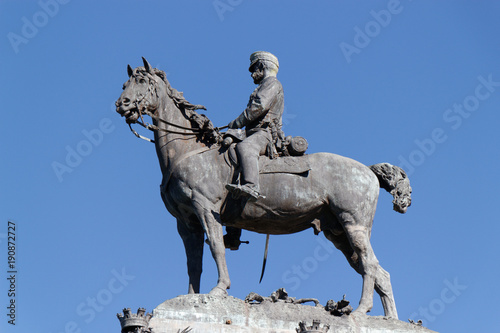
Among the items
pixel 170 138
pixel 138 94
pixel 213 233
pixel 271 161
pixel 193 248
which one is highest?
pixel 138 94

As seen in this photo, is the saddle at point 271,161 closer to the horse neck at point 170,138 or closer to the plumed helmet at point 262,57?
the horse neck at point 170,138

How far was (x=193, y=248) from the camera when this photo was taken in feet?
78.4

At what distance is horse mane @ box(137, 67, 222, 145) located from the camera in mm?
23984

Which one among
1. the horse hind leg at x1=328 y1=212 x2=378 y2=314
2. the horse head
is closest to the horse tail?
the horse hind leg at x1=328 y1=212 x2=378 y2=314

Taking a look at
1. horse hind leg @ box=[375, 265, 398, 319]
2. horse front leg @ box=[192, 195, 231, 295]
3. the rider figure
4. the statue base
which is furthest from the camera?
horse hind leg @ box=[375, 265, 398, 319]

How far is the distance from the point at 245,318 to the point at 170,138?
4012mm

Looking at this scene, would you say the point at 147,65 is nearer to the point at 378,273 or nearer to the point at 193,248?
the point at 193,248

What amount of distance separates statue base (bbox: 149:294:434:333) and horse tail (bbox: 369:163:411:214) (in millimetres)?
2800

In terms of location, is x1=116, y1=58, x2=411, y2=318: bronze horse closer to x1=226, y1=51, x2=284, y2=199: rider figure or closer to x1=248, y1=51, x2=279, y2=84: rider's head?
x1=226, y1=51, x2=284, y2=199: rider figure

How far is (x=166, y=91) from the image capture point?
24203mm

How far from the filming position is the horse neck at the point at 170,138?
2375 cm

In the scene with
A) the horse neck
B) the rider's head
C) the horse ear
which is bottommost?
the horse neck

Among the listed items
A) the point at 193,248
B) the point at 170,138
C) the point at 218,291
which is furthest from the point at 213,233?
the point at 170,138

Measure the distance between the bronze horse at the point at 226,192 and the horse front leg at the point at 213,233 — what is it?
0.02 meters
